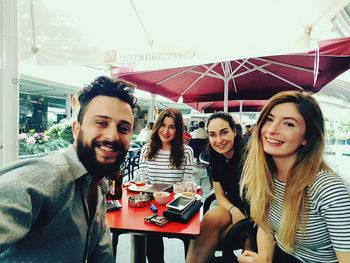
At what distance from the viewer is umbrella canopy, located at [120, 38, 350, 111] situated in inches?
118

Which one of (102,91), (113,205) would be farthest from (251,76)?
(102,91)

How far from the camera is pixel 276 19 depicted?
2.04 metres

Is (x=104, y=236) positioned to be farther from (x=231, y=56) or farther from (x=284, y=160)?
(x=231, y=56)

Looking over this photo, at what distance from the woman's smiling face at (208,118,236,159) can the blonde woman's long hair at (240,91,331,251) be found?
0.68 m

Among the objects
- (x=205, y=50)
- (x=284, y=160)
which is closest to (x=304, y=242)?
(x=284, y=160)

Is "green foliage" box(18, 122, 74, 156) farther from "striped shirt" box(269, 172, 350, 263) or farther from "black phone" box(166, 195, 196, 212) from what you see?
"striped shirt" box(269, 172, 350, 263)

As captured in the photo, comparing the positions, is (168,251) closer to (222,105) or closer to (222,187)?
(222,187)

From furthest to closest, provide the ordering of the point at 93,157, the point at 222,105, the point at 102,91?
the point at 222,105
the point at 102,91
the point at 93,157

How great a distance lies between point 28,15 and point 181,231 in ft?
8.95

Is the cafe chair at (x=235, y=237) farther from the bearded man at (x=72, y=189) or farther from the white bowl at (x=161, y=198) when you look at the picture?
the bearded man at (x=72, y=189)

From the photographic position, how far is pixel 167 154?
274cm

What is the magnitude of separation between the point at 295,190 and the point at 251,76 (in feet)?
12.5

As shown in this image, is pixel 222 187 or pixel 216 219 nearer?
pixel 216 219

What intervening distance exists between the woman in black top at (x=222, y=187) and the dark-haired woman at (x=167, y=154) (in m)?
0.40
